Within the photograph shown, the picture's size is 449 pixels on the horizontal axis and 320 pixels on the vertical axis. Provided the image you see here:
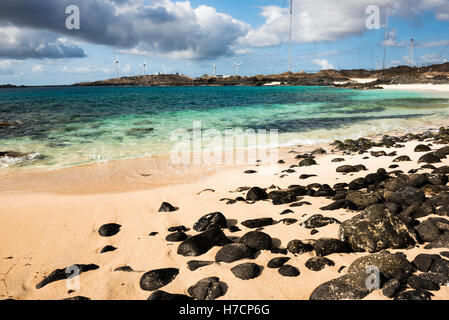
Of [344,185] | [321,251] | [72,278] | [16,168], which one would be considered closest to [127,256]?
[72,278]

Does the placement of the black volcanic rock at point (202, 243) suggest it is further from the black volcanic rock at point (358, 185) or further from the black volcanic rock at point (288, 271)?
the black volcanic rock at point (358, 185)

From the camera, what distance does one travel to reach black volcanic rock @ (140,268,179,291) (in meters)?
4.10

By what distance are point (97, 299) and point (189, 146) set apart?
11853mm

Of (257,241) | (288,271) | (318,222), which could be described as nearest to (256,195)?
(318,222)

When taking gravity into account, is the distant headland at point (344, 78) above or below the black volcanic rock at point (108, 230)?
above

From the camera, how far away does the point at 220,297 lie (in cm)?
378

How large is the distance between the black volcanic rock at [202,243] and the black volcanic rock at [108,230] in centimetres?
181

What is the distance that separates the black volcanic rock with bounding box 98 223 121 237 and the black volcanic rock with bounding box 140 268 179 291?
6.60 feet

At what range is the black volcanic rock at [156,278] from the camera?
4.10 m

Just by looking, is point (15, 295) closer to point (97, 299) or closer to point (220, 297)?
point (97, 299)

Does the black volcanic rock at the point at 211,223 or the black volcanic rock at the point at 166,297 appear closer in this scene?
the black volcanic rock at the point at 166,297

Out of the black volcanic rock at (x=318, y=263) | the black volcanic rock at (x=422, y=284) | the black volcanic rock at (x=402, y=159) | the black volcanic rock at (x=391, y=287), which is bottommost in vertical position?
the black volcanic rock at (x=318, y=263)


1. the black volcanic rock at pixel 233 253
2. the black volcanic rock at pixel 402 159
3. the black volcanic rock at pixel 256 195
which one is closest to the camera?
the black volcanic rock at pixel 233 253

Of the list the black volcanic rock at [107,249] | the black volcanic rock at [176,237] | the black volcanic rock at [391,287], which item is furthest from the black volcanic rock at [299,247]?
the black volcanic rock at [107,249]
